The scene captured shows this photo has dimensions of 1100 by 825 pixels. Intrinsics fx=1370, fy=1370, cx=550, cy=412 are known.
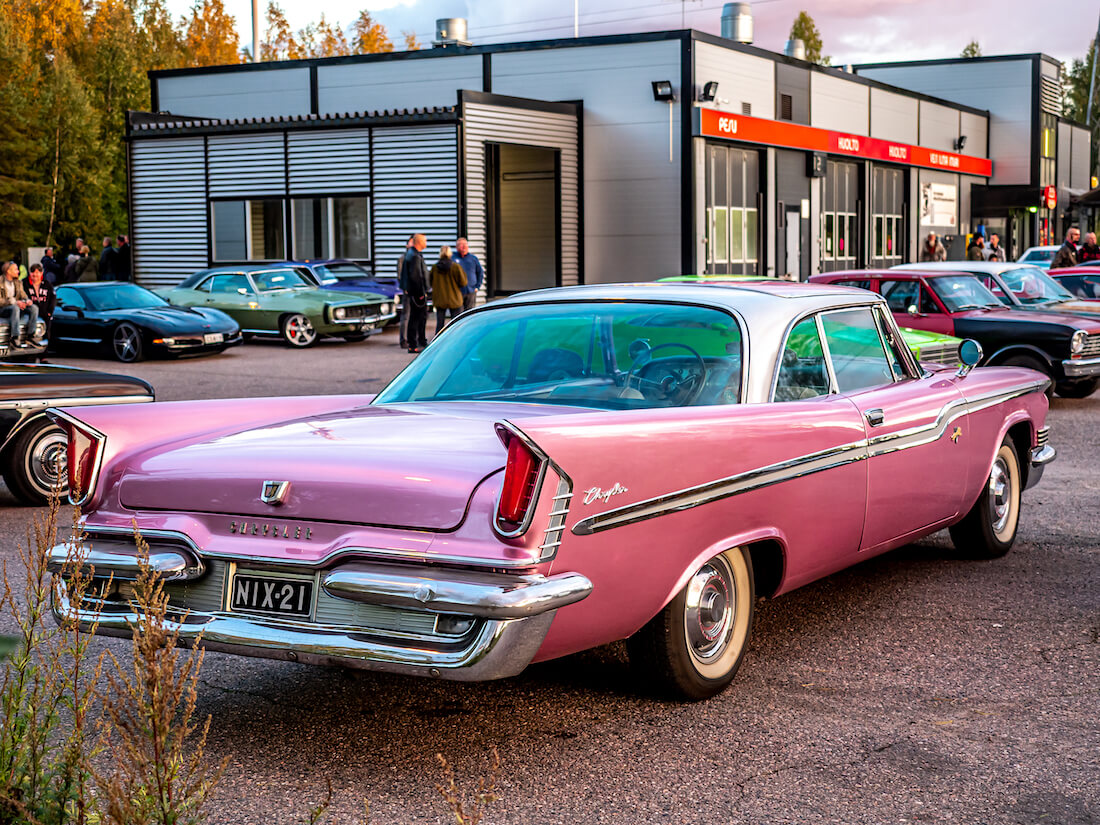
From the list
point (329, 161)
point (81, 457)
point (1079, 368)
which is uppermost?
point (329, 161)

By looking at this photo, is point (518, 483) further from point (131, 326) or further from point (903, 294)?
point (131, 326)

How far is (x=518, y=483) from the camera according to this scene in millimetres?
3846

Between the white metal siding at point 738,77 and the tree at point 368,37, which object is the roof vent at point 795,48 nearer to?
the white metal siding at point 738,77

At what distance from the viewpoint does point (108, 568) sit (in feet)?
14.4

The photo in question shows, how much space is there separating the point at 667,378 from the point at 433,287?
17178 millimetres

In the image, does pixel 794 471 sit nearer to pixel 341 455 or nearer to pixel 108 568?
pixel 341 455

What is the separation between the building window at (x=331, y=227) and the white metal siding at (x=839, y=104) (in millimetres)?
15193

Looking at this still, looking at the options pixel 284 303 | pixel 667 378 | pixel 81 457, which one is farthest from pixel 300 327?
pixel 81 457

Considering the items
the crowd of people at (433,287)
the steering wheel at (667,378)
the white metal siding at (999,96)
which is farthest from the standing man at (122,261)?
the white metal siding at (999,96)

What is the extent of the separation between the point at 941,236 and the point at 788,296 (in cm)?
4666

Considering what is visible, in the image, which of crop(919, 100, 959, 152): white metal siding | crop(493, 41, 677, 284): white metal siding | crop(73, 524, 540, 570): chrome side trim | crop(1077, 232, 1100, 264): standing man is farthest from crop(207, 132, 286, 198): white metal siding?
crop(73, 524, 540, 570): chrome side trim

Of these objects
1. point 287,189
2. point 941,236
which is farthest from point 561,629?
point 941,236

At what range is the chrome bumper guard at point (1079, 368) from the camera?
13.7 meters

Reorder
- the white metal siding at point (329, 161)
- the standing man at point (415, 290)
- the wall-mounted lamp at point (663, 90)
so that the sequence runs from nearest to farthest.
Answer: the standing man at point (415, 290)
the white metal siding at point (329, 161)
the wall-mounted lamp at point (663, 90)
